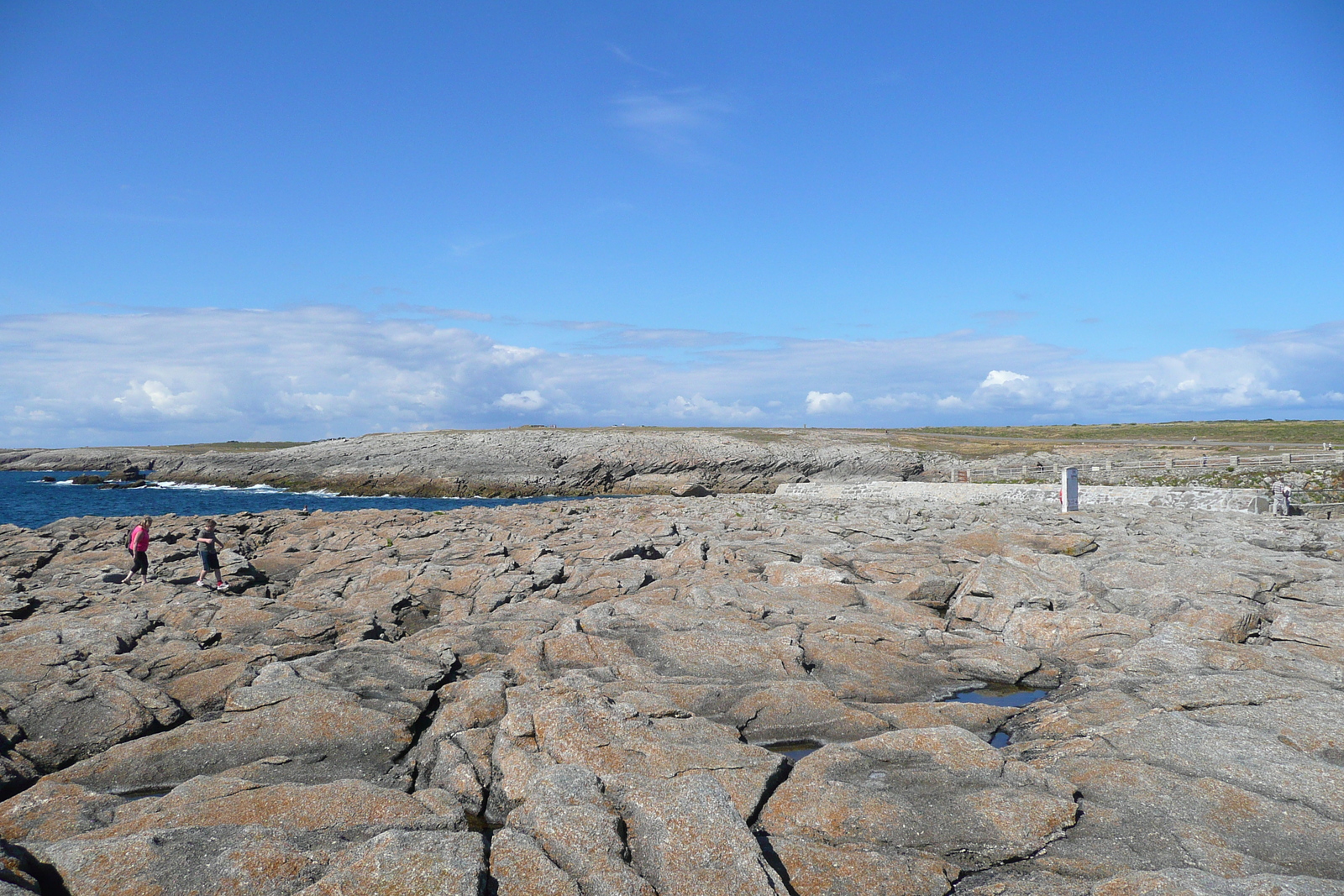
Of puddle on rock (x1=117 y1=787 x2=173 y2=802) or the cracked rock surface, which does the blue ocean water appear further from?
puddle on rock (x1=117 y1=787 x2=173 y2=802)

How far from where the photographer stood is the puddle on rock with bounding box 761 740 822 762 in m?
10.8

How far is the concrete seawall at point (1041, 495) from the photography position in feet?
106

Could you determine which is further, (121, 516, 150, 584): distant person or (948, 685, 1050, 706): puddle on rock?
(121, 516, 150, 584): distant person

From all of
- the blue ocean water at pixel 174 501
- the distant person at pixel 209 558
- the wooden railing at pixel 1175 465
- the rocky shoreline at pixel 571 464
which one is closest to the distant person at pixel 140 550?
the distant person at pixel 209 558

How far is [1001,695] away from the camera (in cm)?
1299

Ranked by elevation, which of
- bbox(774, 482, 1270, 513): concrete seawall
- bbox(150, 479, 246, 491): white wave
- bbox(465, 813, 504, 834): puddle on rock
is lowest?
bbox(150, 479, 246, 491): white wave

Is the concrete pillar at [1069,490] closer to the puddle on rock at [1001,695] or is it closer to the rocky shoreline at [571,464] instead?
the puddle on rock at [1001,695]

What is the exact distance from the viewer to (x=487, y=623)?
15.4 m

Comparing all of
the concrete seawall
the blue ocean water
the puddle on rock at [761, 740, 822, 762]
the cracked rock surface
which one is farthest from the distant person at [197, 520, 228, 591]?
the concrete seawall

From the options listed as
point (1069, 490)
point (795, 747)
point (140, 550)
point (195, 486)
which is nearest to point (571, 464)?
point (195, 486)

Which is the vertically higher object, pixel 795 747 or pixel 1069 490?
pixel 1069 490

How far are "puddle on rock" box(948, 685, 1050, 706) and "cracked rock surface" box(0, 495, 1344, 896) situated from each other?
12 centimetres

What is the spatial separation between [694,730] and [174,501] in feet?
253

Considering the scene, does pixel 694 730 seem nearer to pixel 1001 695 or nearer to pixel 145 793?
pixel 1001 695
